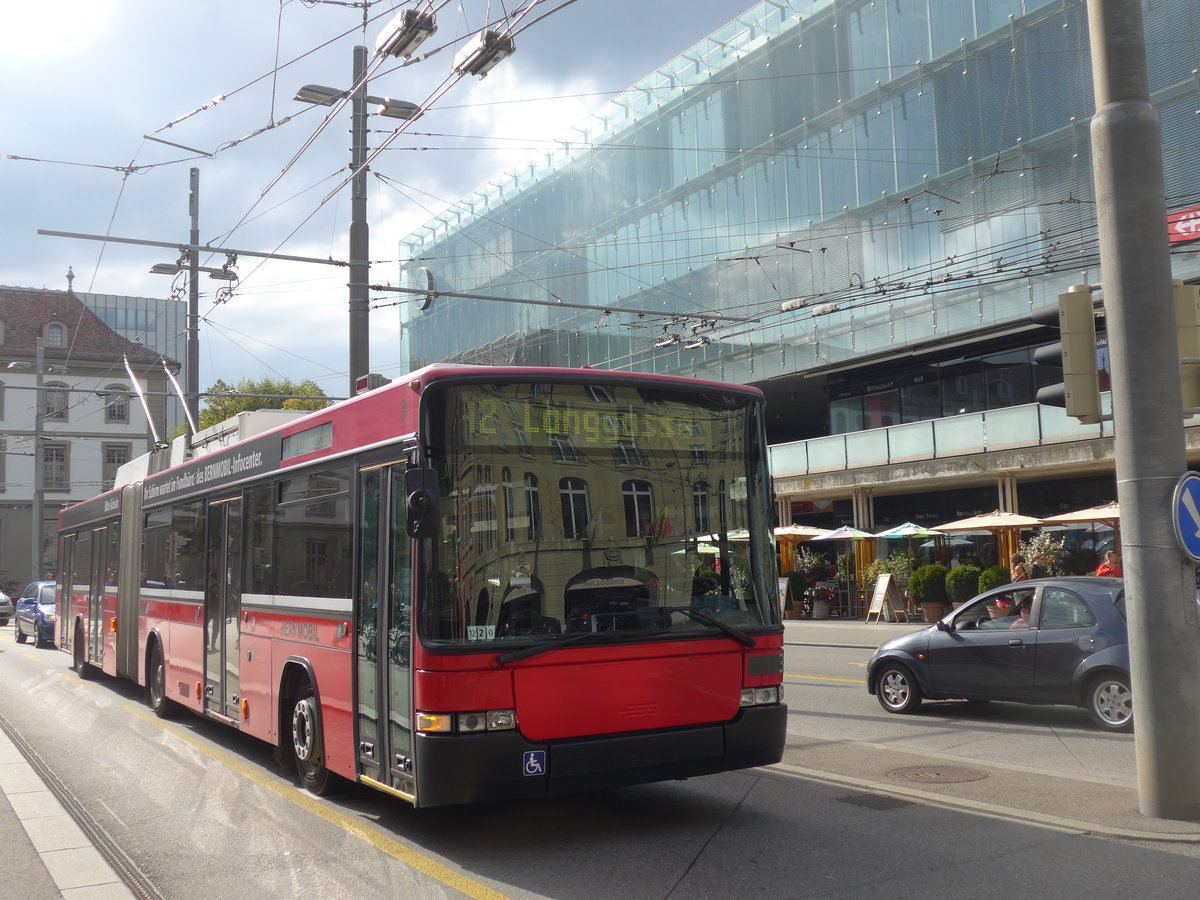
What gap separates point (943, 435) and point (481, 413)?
27125 mm

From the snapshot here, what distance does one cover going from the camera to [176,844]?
7137 millimetres

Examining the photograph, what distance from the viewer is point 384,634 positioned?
7.11 m

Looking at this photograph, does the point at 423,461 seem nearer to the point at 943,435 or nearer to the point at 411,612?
the point at 411,612

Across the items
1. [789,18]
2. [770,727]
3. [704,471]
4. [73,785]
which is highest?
[789,18]

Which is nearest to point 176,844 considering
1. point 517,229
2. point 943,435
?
point 943,435

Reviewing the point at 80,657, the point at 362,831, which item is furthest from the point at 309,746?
the point at 80,657

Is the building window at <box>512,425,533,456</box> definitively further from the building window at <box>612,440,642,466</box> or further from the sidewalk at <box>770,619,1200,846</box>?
the sidewalk at <box>770,619,1200,846</box>

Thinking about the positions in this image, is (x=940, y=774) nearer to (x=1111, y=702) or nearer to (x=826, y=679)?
(x=1111, y=702)

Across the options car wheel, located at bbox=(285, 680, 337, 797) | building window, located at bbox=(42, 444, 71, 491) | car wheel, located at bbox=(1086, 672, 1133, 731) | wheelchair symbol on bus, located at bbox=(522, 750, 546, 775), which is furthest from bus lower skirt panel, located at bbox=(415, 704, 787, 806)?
building window, located at bbox=(42, 444, 71, 491)

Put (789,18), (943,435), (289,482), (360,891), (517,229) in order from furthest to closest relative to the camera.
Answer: (517,229)
(789,18)
(943,435)
(289,482)
(360,891)

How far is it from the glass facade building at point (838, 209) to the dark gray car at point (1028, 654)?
1260 centimetres

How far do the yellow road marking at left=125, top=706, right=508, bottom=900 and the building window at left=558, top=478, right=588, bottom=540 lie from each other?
1958 mm

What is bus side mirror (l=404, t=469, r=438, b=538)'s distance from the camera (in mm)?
6473

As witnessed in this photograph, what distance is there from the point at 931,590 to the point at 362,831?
22.8 metres
